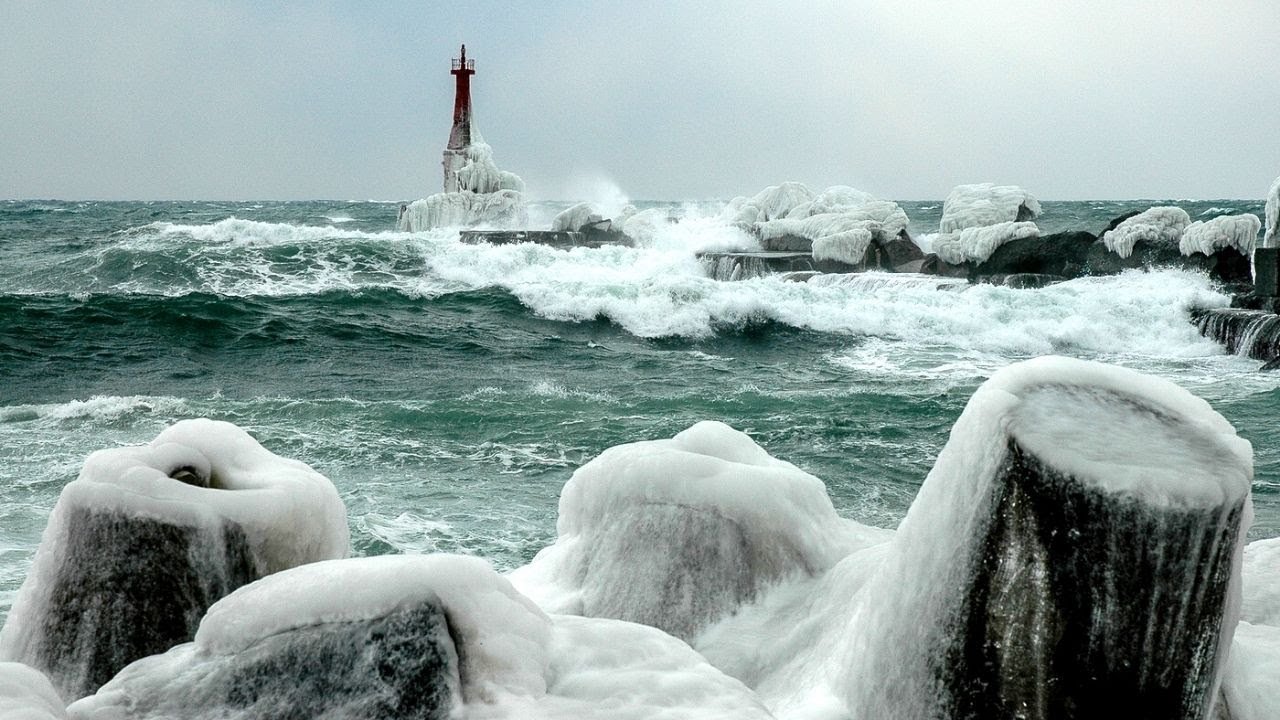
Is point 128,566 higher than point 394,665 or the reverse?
the reverse

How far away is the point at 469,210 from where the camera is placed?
3431cm

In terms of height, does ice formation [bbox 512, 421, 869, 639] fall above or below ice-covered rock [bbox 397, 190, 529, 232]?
below

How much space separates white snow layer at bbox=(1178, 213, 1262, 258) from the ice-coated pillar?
17.7 metres

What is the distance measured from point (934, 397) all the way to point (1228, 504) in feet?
33.2

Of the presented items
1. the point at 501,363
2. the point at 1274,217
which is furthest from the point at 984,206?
the point at 501,363

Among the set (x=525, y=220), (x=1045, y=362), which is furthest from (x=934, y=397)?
(x=525, y=220)

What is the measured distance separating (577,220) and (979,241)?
472 inches

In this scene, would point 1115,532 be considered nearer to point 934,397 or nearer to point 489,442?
point 489,442

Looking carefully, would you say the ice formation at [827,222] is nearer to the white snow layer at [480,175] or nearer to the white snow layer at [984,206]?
the white snow layer at [984,206]

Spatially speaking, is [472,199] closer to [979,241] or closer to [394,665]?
[979,241]

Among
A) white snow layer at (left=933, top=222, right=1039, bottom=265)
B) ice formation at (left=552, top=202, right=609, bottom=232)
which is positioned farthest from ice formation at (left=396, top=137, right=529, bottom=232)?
white snow layer at (left=933, top=222, right=1039, bottom=265)

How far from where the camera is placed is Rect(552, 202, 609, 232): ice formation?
30.0 meters

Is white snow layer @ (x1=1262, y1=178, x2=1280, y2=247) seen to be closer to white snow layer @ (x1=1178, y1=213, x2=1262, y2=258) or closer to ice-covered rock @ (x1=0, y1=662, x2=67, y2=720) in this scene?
white snow layer @ (x1=1178, y1=213, x2=1262, y2=258)

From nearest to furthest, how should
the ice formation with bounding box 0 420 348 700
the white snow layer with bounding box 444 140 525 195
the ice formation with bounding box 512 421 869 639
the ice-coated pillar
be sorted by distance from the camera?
the ice-coated pillar, the ice formation with bounding box 0 420 348 700, the ice formation with bounding box 512 421 869 639, the white snow layer with bounding box 444 140 525 195
